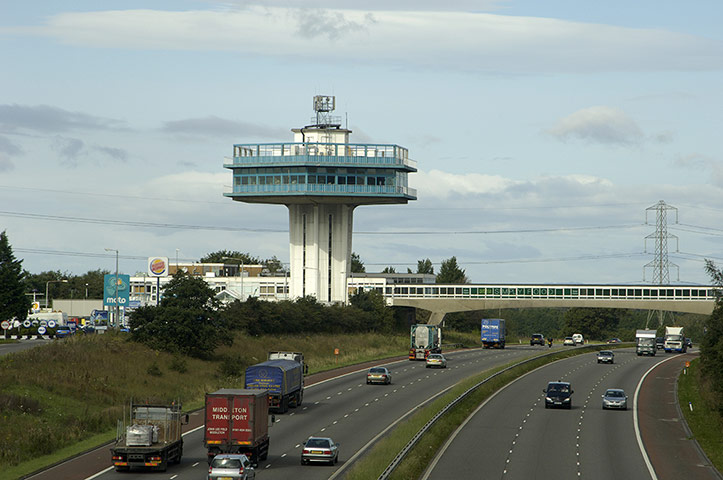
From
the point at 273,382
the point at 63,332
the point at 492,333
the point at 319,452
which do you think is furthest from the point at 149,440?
the point at 492,333

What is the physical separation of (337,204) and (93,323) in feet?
143

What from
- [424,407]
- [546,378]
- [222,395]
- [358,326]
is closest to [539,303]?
[358,326]

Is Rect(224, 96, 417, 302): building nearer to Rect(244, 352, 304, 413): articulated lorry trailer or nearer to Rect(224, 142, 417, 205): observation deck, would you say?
Rect(224, 142, 417, 205): observation deck

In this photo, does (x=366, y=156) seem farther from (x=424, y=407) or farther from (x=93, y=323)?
(x=424, y=407)

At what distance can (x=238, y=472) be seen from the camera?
37.5 meters

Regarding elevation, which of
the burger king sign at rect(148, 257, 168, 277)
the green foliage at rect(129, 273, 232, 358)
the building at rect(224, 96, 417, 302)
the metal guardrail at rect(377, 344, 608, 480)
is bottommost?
the metal guardrail at rect(377, 344, 608, 480)

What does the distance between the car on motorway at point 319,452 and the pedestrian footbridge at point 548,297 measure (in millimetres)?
114935

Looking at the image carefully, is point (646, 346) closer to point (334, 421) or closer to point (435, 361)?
point (435, 361)

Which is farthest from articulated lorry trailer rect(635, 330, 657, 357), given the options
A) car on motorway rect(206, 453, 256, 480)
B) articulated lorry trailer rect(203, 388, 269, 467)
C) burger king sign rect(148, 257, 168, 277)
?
car on motorway rect(206, 453, 256, 480)

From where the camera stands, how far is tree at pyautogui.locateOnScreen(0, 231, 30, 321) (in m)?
128

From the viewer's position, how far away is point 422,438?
165 ft

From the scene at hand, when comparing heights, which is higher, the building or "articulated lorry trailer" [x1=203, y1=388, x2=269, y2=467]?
the building

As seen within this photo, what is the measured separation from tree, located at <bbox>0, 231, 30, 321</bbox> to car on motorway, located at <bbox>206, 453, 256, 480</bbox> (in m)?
98.0

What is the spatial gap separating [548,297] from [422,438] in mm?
112972
